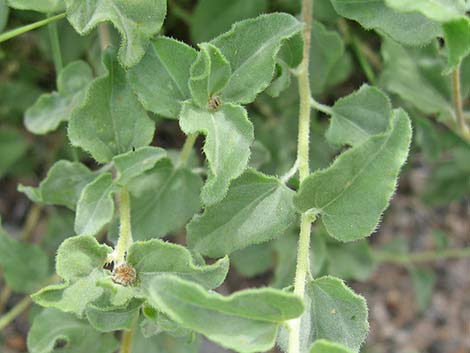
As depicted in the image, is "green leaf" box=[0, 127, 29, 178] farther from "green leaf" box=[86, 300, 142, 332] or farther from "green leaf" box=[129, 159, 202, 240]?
"green leaf" box=[86, 300, 142, 332]

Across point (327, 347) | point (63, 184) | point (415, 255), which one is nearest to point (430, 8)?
point (327, 347)

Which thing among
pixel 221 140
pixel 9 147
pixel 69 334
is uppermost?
pixel 221 140

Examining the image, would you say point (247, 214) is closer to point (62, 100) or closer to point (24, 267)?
point (62, 100)

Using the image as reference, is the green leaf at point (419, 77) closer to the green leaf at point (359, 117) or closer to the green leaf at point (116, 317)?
the green leaf at point (359, 117)

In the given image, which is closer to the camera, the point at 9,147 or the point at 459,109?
the point at 459,109

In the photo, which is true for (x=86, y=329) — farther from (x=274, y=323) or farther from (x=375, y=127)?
(x=375, y=127)
